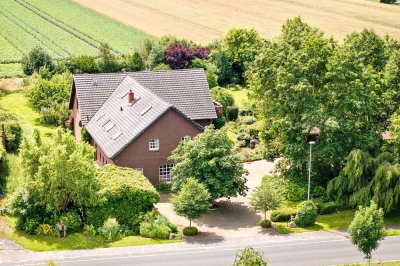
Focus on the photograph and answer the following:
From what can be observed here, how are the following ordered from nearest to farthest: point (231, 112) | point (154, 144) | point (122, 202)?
1. point (122, 202)
2. point (154, 144)
3. point (231, 112)

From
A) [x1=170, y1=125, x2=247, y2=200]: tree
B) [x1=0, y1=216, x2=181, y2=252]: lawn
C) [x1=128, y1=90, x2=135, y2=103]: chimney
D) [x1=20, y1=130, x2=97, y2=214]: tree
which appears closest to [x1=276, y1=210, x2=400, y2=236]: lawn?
[x1=170, y1=125, x2=247, y2=200]: tree

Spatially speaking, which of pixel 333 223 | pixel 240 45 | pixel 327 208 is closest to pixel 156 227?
pixel 333 223

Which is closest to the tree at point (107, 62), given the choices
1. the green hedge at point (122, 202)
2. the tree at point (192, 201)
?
the green hedge at point (122, 202)

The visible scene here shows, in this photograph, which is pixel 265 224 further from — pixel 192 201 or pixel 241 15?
pixel 241 15

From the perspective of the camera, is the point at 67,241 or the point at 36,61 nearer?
the point at 67,241

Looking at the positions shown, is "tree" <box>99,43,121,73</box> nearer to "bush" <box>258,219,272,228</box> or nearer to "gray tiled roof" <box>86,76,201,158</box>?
"gray tiled roof" <box>86,76,201,158</box>
